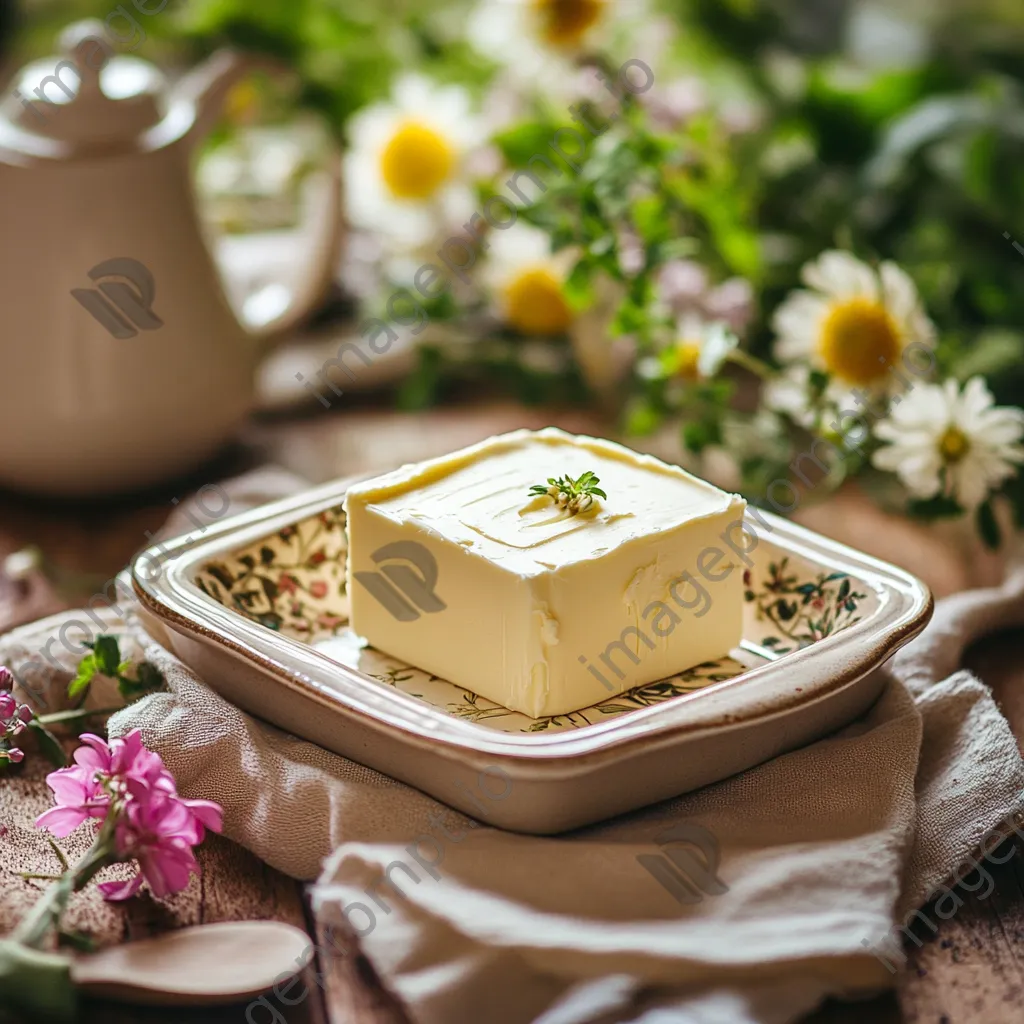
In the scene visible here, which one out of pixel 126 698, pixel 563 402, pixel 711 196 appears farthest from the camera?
pixel 563 402

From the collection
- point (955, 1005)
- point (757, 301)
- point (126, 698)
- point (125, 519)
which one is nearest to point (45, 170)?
point (125, 519)

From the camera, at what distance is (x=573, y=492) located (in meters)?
0.95

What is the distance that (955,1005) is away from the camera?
2.50 ft

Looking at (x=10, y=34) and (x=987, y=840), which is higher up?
(x=10, y=34)

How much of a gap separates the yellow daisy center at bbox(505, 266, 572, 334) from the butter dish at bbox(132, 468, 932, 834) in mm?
497

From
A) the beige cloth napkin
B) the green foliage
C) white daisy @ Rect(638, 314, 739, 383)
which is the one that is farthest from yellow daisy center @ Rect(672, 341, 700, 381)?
the green foliage

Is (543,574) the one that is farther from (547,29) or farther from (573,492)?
(547,29)

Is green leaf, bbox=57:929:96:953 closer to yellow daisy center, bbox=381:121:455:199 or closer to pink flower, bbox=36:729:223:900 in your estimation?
pink flower, bbox=36:729:223:900

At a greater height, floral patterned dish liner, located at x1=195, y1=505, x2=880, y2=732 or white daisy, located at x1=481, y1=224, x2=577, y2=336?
white daisy, located at x1=481, y1=224, x2=577, y2=336

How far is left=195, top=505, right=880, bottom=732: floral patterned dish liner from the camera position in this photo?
3.08 feet

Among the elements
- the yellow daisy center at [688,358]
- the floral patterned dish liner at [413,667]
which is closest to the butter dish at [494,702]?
the floral patterned dish liner at [413,667]

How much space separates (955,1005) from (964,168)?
91 cm

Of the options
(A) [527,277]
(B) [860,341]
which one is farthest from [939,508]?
(A) [527,277]

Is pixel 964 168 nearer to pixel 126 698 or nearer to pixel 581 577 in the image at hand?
pixel 581 577
